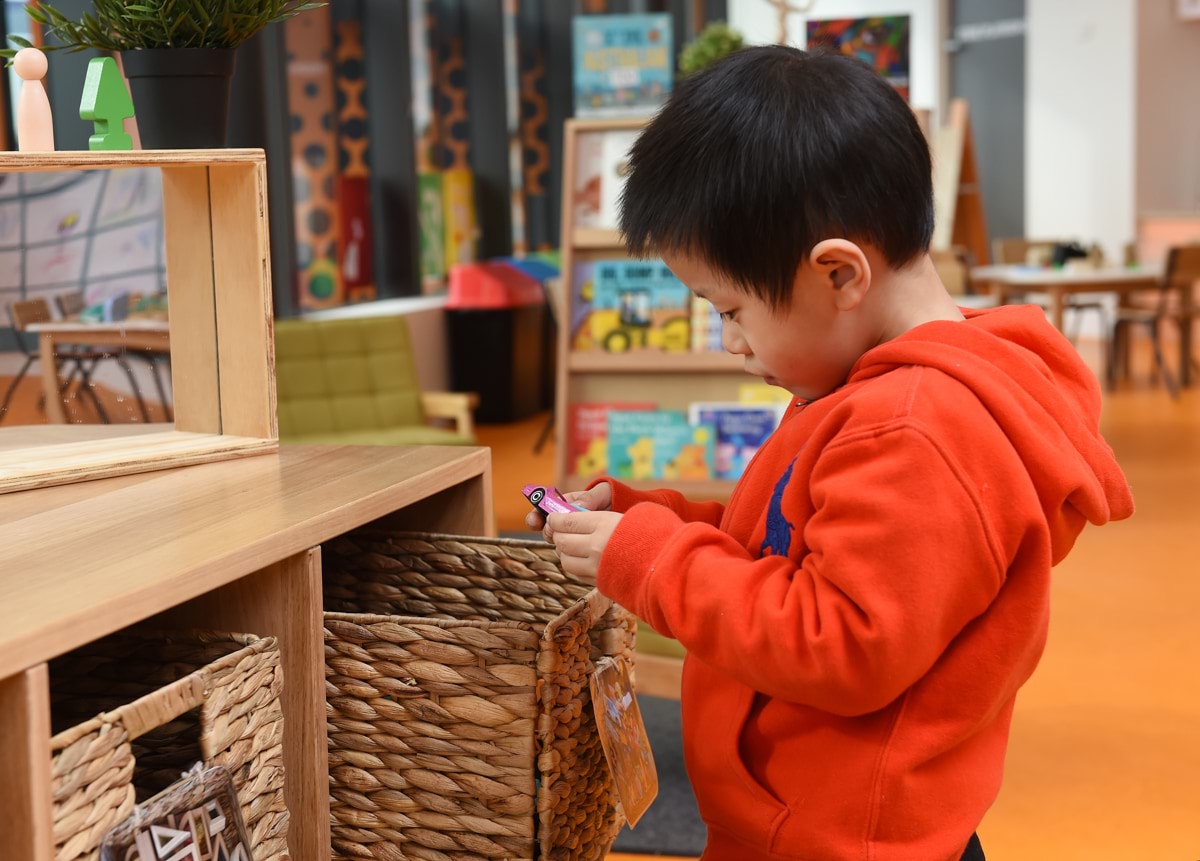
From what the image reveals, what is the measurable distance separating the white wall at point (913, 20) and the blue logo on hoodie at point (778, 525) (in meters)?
11.5

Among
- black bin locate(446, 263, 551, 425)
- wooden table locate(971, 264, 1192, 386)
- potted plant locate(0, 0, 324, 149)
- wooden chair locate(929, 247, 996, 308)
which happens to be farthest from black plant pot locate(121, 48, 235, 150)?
wooden table locate(971, 264, 1192, 386)

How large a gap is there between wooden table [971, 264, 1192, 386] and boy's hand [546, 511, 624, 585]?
7.47 m

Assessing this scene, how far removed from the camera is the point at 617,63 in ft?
20.0

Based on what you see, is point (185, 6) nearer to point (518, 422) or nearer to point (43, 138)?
point (43, 138)

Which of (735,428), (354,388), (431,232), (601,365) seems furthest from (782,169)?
(431,232)

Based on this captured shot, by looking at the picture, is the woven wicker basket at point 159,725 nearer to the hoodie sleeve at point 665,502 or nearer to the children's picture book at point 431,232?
the hoodie sleeve at point 665,502

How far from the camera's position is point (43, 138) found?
133 cm

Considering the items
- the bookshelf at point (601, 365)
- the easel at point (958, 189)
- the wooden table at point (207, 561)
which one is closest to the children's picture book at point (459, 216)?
the easel at point (958, 189)

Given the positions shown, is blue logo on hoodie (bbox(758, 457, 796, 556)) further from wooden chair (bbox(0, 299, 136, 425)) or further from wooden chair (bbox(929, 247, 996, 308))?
wooden chair (bbox(929, 247, 996, 308))

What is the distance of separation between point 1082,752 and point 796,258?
2.44m

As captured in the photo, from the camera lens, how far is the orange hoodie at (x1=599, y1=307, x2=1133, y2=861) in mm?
903

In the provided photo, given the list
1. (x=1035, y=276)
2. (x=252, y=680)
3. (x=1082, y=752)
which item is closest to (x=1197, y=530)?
(x=1082, y=752)

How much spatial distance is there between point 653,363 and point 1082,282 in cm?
491

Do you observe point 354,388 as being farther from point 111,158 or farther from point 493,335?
point 111,158
